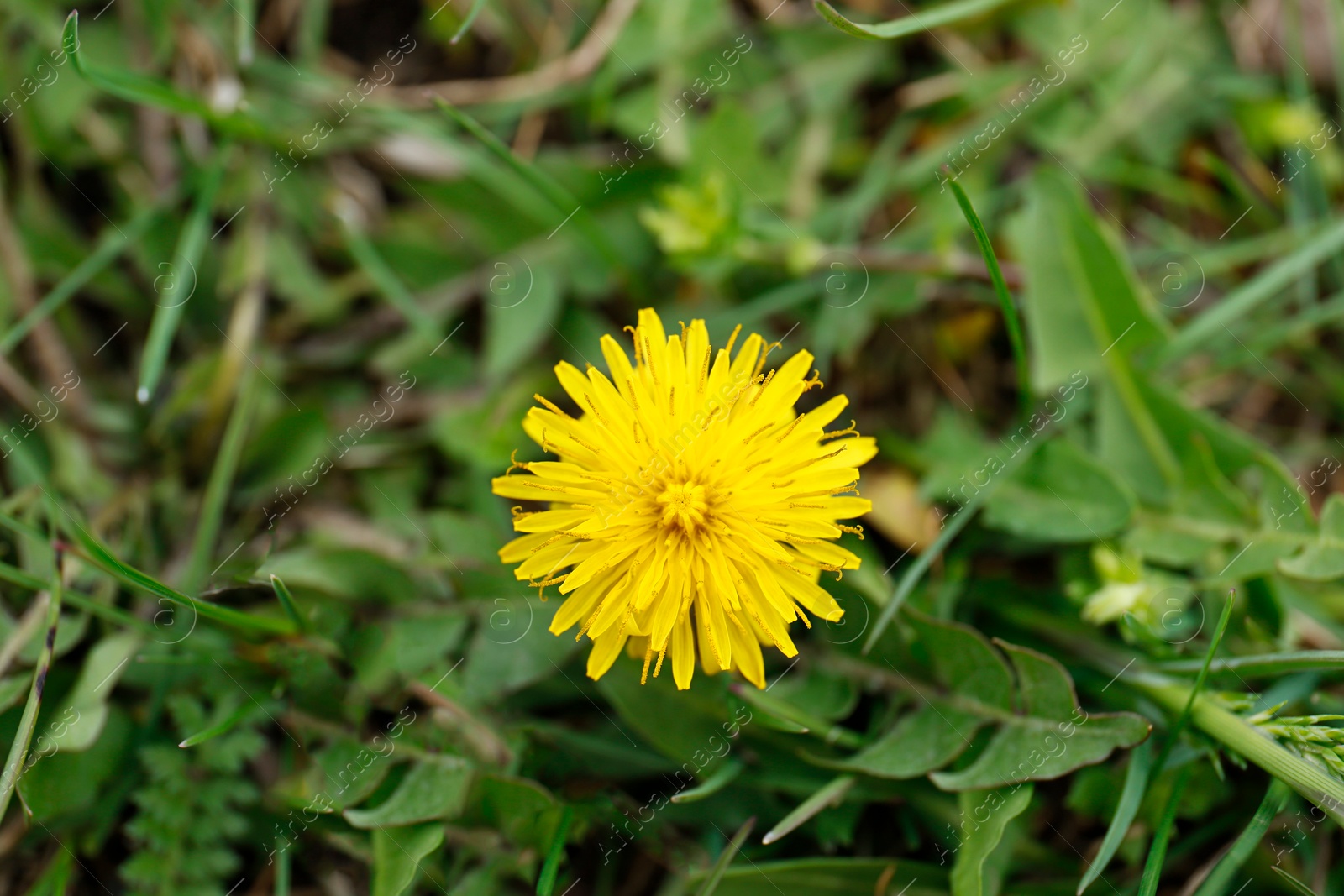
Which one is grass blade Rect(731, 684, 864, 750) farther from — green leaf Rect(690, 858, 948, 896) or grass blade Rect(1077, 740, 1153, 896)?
grass blade Rect(1077, 740, 1153, 896)

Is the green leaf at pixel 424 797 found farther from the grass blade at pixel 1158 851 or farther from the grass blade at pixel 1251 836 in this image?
the grass blade at pixel 1251 836

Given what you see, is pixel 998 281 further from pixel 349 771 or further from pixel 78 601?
pixel 78 601

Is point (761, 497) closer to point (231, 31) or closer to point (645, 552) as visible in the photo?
point (645, 552)

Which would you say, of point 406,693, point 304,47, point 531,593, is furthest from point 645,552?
point 304,47

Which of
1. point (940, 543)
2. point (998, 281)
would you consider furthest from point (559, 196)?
point (940, 543)

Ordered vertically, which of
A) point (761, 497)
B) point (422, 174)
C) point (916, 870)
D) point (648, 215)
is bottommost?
point (916, 870)

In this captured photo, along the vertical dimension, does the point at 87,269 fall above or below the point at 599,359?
above
